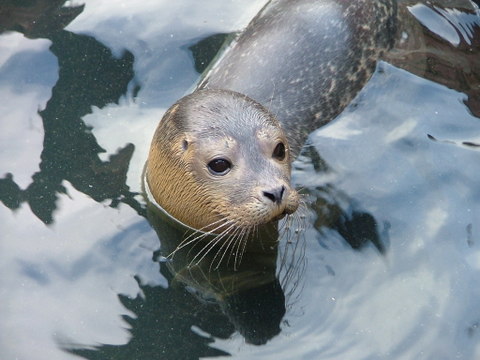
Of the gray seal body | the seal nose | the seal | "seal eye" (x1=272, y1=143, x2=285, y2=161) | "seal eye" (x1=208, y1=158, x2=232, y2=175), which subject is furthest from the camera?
the gray seal body

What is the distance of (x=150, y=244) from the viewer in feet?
22.5

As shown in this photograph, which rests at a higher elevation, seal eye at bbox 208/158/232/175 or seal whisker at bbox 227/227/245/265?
seal eye at bbox 208/158/232/175

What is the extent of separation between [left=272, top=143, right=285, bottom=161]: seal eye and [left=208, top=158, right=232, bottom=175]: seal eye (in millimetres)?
327

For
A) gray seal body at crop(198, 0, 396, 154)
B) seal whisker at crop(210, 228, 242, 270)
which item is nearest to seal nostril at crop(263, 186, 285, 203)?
seal whisker at crop(210, 228, 242, 270)

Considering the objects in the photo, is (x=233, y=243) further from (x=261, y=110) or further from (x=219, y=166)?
(x=261, y=110)

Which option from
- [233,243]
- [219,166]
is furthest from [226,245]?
[219,166]

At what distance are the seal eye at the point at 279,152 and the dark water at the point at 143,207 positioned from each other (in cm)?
58

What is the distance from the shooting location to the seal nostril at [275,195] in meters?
6.10

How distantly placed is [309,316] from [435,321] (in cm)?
79

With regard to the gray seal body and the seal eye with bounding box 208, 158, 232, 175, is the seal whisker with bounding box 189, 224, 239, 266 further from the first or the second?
the gray seal body

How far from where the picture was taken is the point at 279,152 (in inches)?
262

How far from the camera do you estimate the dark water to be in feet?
20.2

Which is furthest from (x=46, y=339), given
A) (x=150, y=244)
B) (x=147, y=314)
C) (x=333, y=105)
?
(x=333, y=105)

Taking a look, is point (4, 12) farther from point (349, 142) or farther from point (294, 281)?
point (294, 281)
